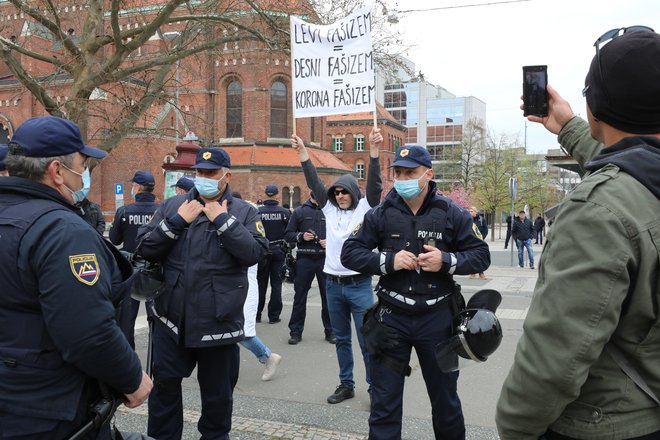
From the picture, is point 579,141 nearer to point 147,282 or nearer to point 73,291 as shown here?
point 73,291

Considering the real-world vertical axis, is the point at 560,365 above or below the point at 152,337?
above

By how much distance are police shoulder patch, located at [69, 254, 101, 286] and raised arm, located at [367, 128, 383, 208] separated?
2881 millimetres

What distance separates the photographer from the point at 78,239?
7.10 feet

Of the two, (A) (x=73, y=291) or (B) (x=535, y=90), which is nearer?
(A) (x=73, y=291)

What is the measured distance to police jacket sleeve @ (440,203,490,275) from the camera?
365 centimetres

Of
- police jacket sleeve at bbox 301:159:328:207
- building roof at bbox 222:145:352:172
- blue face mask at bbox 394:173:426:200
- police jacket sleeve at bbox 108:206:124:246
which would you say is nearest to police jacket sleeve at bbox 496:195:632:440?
blue face mask at bbox 394:173:426:200

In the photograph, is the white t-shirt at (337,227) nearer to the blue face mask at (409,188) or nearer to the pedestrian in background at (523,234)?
the blue face mask at (409,188)

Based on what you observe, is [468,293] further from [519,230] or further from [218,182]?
[218,182]

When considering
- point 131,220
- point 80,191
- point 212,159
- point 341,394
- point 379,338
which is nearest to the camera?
point 80,191

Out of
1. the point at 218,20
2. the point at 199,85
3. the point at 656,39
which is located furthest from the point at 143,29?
the point at 199,85

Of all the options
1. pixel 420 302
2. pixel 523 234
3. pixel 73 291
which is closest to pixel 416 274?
pixel 420 302

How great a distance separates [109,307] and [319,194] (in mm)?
3527

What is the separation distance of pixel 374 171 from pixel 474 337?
242cm

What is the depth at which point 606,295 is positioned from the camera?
4.64 ft
